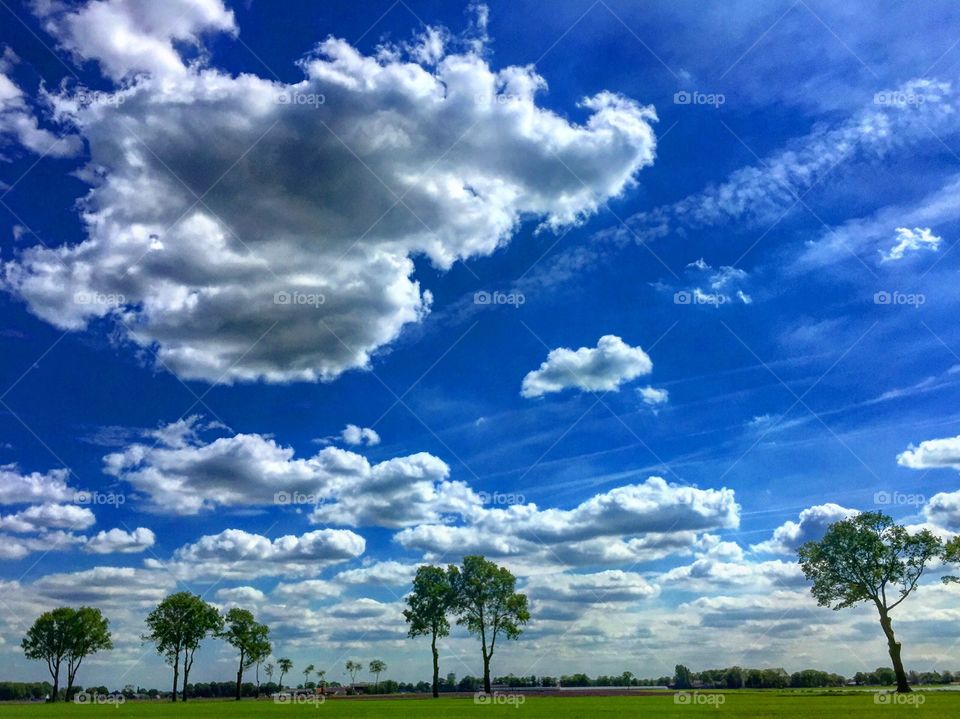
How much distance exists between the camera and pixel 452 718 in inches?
1481

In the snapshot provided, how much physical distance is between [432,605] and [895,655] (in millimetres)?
52997

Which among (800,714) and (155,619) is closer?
(800,714)

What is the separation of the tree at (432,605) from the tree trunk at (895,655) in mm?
49521

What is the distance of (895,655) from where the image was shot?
6600 centimetres

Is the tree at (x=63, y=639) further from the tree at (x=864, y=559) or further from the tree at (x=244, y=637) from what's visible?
the tree at (x=864, y=559)

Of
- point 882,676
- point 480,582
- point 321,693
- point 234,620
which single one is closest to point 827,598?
point 480,582

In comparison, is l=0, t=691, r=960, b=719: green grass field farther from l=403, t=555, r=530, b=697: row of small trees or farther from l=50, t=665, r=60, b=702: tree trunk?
l=50, t=665, r=60, b=702: tree trunk

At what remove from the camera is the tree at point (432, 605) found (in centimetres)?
9491

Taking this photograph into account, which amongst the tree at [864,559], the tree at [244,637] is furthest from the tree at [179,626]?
the tree at [864,559]

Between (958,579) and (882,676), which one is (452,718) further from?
(882,676)

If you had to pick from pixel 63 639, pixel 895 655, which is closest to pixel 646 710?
pixel 895 655

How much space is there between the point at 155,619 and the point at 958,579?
357ft

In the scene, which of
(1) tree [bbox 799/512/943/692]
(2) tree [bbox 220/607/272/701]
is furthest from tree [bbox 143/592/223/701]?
(1) tree [bbox 799/512/943/692]

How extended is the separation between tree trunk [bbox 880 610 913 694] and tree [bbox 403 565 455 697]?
49.5 metres
